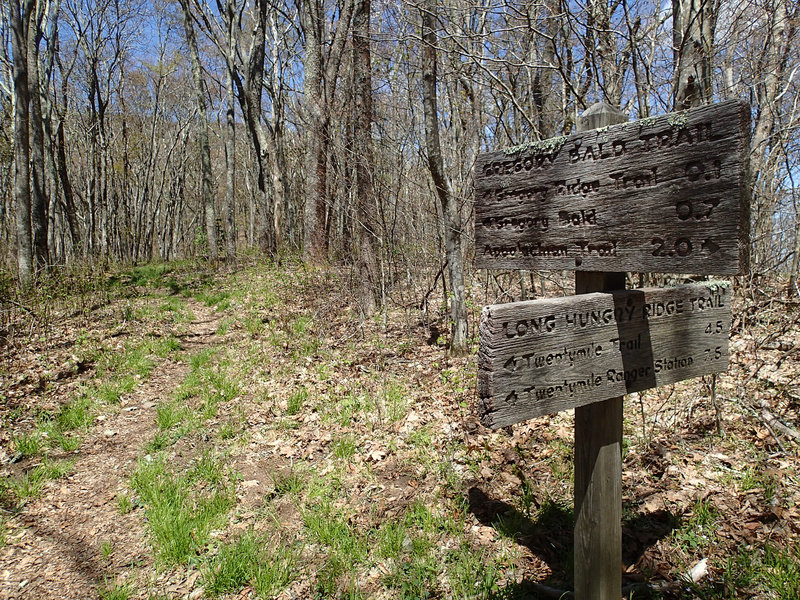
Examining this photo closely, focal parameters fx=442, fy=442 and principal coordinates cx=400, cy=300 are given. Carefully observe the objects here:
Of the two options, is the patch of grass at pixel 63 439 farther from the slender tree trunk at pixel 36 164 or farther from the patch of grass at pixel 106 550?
the slender tree trunk at pixel 36 164

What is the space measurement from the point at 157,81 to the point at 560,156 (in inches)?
1066

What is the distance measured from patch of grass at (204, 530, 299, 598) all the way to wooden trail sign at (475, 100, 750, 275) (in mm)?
2314

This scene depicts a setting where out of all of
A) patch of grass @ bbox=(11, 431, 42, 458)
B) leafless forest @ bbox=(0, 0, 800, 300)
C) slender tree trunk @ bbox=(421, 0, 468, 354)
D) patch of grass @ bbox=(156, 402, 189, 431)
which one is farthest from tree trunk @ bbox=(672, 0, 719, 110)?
patch of grass @ bbox=(11, 431, 42, 458)

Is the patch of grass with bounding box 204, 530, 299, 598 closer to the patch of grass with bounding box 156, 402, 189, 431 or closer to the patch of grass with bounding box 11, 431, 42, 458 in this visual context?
the patch of grass with bounding box 156, 402, 189, 431

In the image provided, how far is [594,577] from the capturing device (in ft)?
6.72

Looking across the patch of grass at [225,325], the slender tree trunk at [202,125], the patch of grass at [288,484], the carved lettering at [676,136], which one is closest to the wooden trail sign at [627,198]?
the carved lettering at [676,136]

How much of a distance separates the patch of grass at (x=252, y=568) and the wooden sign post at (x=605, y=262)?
69.9 inches

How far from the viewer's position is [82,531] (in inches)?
134

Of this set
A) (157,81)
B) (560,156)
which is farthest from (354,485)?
(157,81)

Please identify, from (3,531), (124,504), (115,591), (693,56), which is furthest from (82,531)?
(693,56)

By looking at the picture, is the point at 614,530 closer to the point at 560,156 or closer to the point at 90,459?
the point at 560,156

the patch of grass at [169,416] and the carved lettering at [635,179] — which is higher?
the carved lettering at [635,179]

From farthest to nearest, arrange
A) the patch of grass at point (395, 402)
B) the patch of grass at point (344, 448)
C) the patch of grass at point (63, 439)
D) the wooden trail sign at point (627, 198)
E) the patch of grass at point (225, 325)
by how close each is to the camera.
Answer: the patch of grass at point (225, 325), the patch of grass at point (395, 402), the patch of grass at point (63, 439), the patch of grass at point (344, 448), the wooden trail sign at point (627, 198)

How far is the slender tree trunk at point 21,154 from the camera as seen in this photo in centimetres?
904
